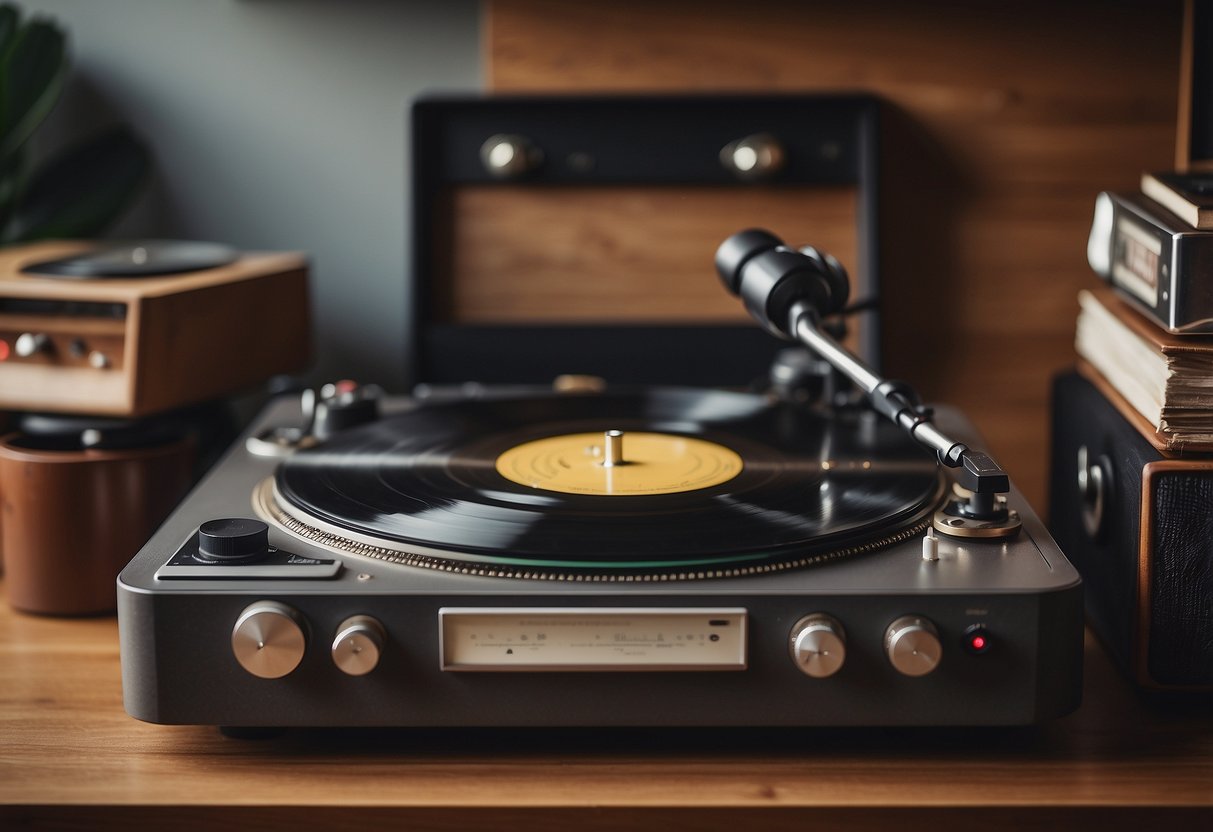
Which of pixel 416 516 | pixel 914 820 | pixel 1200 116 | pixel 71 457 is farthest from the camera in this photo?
pixel 1200 116

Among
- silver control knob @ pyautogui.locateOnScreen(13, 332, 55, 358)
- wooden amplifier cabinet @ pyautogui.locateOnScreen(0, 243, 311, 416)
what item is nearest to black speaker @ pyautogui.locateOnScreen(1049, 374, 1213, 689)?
wooden amplifier cabinet @ pyautogui.locateOnScreen(0, 243, 311, 416)

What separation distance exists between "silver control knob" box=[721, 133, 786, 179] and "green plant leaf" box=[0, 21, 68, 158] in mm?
731

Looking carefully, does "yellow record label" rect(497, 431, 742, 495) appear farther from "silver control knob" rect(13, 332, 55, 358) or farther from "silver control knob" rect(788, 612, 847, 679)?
"silver control knob" rect(13, 332, 55, 358)

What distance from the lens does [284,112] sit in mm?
1575

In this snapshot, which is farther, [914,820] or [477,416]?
[477,416]

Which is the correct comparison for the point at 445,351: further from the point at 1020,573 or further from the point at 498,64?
the point at 1020,573

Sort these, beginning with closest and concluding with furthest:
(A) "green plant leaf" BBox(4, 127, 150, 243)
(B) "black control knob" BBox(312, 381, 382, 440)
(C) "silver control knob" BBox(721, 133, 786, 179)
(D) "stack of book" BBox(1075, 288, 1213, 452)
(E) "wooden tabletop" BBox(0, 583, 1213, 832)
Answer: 1. (E) "wooden tabletop" BBox(0, 583, 1213, 832)
2. (D) "stack of book" BBox(1075, 288, 1213, 452)
3. (B) "black control knob" BBox(312, 381, 382, 440)
4. (C) "silver control knob" BBox(721, 133, 786, 179)
5. (A) "green plant leaf" BBox(4, 127, 150, 243)

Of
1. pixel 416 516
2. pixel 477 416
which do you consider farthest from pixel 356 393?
pixel 416 516

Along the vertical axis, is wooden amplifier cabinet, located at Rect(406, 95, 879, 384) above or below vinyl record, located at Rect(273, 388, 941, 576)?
above

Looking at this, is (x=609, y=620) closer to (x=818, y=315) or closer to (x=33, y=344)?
(x=818, y=315)

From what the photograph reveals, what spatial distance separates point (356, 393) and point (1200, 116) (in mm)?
882

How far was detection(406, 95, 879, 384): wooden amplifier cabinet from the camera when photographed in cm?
140

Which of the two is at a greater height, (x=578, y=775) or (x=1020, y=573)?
(x=1020, y=573)

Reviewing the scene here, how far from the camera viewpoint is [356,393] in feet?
3.98
